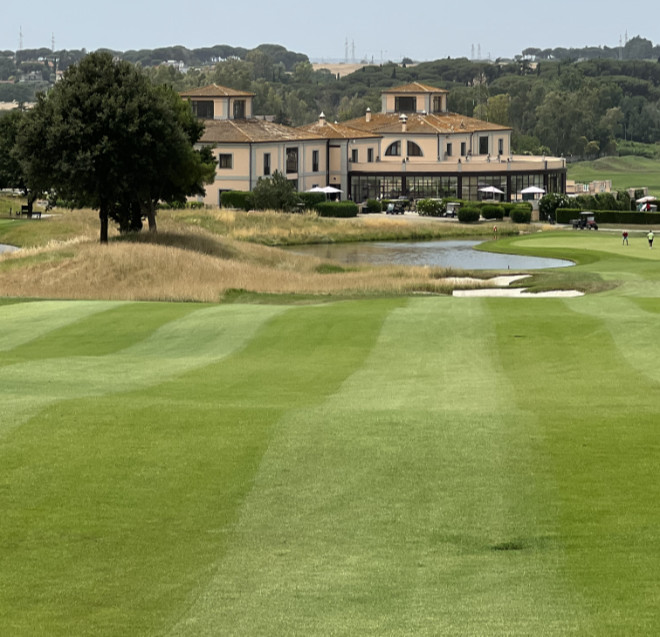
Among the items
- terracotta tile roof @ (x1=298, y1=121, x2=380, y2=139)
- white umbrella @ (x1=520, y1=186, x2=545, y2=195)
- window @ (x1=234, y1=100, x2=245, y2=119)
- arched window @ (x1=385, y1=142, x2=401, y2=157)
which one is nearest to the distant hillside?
arched window @ (x1=385, y1=142, x2=401, y2=157)

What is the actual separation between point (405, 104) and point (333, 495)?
111636 mm

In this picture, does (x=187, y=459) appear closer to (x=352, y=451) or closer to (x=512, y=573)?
(x=352, y=451)

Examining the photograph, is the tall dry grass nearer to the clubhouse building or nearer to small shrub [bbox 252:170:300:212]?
small shrub [bbox 252:170:300:212]

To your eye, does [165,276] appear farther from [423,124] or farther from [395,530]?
[423,124]

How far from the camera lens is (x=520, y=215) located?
8912 centimetres

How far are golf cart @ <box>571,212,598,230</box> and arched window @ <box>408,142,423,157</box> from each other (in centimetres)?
2900

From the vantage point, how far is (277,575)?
10.9 metres

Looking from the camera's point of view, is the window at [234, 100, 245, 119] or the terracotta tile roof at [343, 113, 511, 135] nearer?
the window at [234, 100, 245, 119]

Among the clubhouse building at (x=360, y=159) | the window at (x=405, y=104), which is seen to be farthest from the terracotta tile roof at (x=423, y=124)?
the window at (x=405, y=104)

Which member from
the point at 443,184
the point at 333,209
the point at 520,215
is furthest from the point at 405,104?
the point at 520,215

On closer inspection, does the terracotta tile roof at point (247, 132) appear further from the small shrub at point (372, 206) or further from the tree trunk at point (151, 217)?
the tree trunk at point (151, 217)

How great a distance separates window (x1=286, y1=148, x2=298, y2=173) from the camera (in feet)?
343

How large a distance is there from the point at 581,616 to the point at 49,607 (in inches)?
160

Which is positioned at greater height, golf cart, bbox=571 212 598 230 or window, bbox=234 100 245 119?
window, bbox=234 100 245 119
